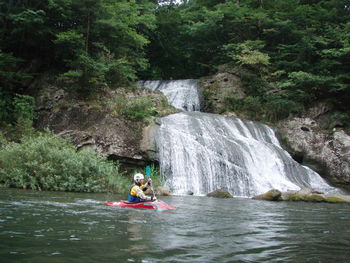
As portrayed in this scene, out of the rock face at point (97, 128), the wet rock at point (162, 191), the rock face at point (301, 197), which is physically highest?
the rock face at point (97, 128)

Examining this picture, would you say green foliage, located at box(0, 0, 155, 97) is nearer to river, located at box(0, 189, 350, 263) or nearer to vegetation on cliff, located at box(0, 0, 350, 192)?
vegetation on cliff, located at box(0, 0, 350, 192)

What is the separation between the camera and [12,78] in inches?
695

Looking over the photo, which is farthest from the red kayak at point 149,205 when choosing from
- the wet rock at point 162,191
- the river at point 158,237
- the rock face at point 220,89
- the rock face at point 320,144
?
the rock face at point 220,89

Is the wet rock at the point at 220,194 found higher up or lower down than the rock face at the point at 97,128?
lower down

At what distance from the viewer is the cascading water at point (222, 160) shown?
1496 cm

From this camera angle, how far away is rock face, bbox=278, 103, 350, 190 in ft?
58.9

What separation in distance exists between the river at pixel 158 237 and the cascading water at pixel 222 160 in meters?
7.18

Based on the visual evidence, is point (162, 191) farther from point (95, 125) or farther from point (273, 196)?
point (95, 125)

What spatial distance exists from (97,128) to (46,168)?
429cm

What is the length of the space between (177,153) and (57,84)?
7.69 meters

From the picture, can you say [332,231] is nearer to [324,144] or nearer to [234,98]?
[324,144]

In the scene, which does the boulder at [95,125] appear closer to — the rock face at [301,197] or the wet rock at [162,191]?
the wet rock at [162,191]

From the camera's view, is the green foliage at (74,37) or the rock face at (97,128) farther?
the green foliage at (74,37)

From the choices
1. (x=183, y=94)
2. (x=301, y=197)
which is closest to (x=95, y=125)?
(x=183, y=94)
